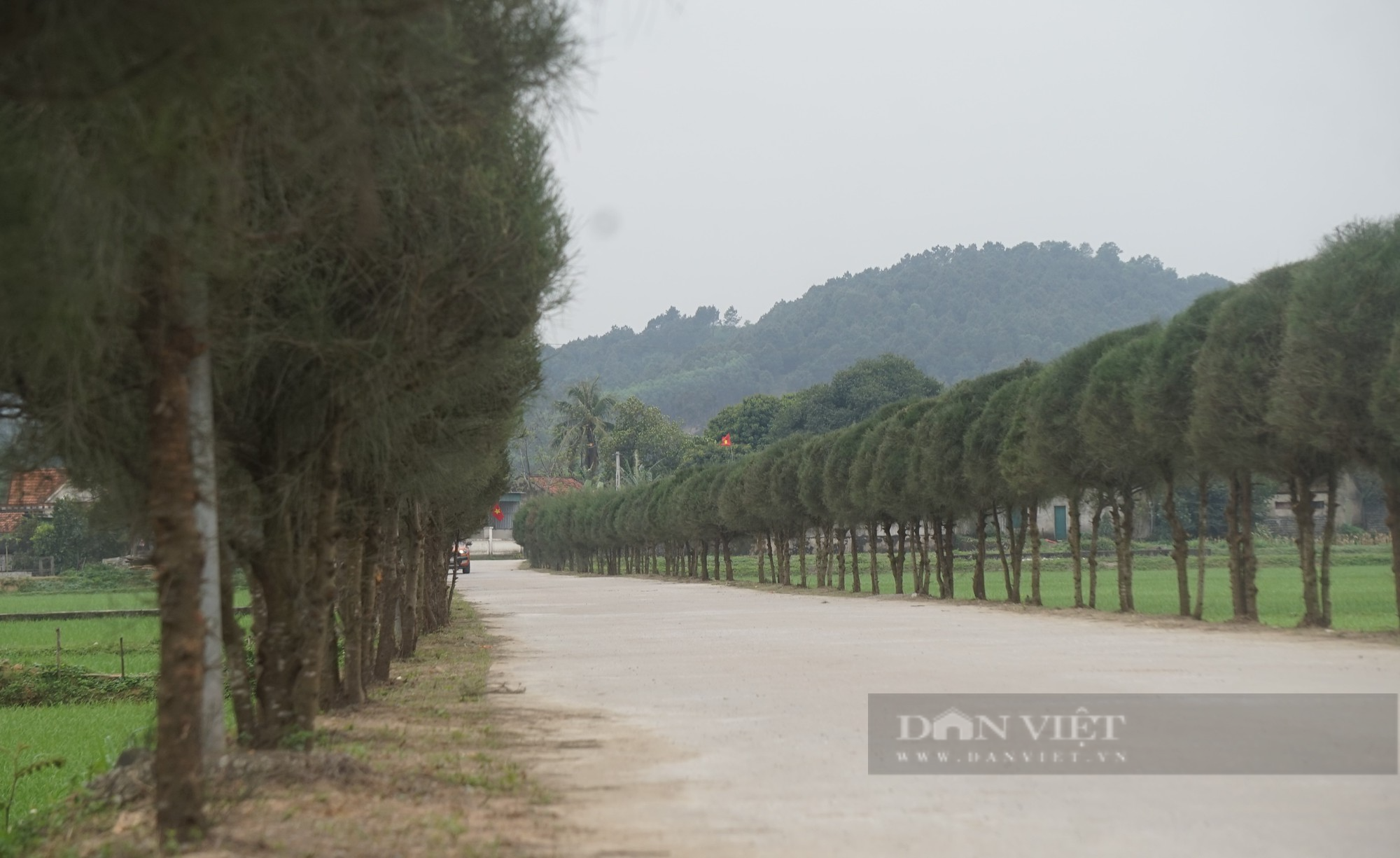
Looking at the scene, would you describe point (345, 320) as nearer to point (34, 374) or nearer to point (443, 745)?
point (34, 374)

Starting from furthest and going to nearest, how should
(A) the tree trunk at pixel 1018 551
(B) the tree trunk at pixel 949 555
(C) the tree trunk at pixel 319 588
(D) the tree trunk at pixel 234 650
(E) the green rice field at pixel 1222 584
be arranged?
1. (B) the tree trunk at pixel 949 555
2. (A) the tree trunk at pixel 1018 551
3. (E) the green rice field at pixel 1222 584
4. (C) the tree trunk at pixel 319 588
5. (D) the tree trunk at pixel 234 650

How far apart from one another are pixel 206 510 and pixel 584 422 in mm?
117800

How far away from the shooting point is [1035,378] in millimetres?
36312

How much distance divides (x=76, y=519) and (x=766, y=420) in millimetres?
113065

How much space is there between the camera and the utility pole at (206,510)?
7.96 m

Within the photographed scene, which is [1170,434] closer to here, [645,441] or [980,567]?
[980,567]

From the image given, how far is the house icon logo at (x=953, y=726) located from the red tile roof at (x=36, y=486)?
6841mm

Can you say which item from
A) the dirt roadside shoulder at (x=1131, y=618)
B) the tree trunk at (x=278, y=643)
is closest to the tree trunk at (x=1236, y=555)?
the dirt roadside shoulder at (x=1131, y=618)

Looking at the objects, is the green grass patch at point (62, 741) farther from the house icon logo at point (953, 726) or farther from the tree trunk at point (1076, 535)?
the tree trunk at point (1076, 535)

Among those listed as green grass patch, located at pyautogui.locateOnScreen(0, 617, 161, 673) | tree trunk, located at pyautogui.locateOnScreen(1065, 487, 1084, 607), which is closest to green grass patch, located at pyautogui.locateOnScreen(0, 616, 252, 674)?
green grass patch, located at pyautogui.locateOnScreen(0, 617, 161, 673)

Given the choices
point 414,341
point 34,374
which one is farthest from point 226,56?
point 414,341

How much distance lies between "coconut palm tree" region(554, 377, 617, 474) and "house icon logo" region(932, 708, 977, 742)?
110904 millimetres

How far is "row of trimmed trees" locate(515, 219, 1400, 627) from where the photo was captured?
22266 mm

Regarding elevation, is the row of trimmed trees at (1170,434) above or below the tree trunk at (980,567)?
above
